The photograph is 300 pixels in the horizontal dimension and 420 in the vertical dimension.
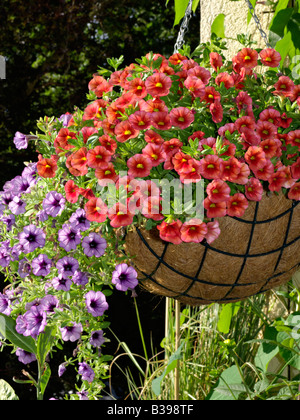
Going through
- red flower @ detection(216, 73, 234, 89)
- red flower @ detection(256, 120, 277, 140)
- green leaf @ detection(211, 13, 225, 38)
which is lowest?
red flower @ detection(256, 120, 277, 140)

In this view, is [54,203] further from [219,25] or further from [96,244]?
[219,25]

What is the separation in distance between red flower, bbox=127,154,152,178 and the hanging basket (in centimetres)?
12

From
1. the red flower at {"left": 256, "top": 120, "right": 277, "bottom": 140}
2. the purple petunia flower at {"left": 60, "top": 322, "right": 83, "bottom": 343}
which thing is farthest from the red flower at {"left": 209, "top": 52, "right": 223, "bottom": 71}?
the purple petunia flower at {"left": 60, "top": 322, "right": 83, "bottom": 343}

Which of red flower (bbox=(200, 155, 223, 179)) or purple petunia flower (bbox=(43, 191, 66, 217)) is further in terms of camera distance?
purple petunia flower (bbox=(43, 191, 66, 217))

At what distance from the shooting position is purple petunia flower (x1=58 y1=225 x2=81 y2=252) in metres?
1.04

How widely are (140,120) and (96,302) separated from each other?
355mm

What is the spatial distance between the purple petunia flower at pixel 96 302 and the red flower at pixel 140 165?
249mm

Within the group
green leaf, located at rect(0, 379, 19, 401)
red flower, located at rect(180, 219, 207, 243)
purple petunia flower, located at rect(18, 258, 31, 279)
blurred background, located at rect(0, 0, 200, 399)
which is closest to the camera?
red flower, located at rect(180, 219, 207, 243)

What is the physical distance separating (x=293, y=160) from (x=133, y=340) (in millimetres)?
2147

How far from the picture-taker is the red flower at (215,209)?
0.96 m

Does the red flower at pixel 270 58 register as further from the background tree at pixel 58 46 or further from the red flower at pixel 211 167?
the background tree at pixel 58 46

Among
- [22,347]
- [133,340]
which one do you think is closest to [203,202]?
[22,347]

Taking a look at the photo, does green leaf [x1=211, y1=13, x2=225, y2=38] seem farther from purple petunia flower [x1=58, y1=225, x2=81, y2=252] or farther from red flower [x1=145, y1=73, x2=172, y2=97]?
purple petunia flower [x1=58, y1=225, x2=81, y2=252]

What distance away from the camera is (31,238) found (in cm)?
108
